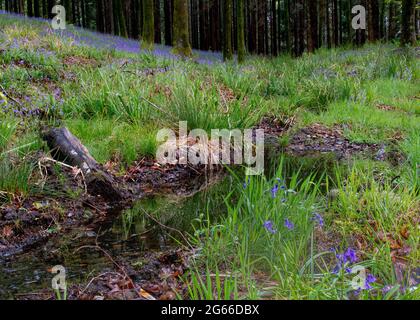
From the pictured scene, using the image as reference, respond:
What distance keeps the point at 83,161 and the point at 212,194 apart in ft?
4.85

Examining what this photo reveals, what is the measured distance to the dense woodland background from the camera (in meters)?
15.9

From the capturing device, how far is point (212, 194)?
518cm

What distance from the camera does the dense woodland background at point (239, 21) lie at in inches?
624

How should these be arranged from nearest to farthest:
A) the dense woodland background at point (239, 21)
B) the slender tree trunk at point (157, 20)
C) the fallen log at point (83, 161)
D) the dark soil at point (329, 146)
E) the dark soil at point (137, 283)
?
the dark soil at point (137, 283) → the fallen log at point (83, 161) → the dark soil at point (329, 146) → the dense woodland background at point (239, 21) → the slender tree trunk at point (157, 20)

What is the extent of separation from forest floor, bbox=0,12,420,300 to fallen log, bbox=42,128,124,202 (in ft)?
0.33

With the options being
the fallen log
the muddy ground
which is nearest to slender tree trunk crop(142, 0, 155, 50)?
the muddy ground

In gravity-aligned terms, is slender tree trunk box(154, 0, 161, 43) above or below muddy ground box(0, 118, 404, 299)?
above

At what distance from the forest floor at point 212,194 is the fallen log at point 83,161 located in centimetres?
10

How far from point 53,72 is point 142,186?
5.61 meters

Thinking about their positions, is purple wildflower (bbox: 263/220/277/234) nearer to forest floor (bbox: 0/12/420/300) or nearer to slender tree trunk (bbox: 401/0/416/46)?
forest floor (bbox: 0/12/420/300)

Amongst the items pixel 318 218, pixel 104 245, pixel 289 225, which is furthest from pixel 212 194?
pixel 289 225

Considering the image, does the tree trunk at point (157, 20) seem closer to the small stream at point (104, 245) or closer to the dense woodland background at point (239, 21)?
the dense woodland background at point (239, 21)

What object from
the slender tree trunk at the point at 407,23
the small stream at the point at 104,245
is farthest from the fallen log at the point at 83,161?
the slender tree trunk at the point at 407,23

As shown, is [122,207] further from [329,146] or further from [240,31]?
[240,31]
